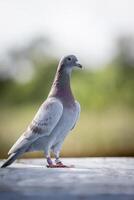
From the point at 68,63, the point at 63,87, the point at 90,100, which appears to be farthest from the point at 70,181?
the point at 90,100

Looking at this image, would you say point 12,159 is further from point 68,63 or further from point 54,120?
point 68,63

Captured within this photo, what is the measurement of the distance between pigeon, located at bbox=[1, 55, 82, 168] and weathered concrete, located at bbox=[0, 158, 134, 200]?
0.14 meters

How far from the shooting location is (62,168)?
15.0 feet

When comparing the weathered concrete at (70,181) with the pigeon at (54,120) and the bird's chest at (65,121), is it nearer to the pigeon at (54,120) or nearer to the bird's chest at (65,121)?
the pigeon at (54,120)

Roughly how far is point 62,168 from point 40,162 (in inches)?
23.4

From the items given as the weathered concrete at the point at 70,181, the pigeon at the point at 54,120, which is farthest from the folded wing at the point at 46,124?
the weathered concrete at the point at 70,181

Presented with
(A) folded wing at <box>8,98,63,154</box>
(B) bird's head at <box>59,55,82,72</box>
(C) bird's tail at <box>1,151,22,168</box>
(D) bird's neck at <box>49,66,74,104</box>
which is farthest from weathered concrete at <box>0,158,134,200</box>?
(B) bird's head at <box>59,55,82,72</box>

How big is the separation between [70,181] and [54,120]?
2.78 ft

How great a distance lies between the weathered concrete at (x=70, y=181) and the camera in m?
3.53

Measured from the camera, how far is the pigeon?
4.69 meters

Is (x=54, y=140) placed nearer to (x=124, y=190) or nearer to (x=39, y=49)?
(x=124, y=190)

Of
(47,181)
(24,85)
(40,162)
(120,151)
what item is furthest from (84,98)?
(47,181)

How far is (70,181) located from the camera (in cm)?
393

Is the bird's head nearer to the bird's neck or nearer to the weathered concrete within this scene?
the bird's neck
